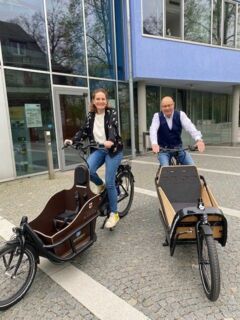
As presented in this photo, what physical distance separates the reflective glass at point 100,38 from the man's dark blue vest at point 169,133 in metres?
5.59

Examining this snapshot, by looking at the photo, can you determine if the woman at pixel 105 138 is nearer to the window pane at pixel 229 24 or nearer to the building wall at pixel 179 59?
the building wall at pixel 179 59

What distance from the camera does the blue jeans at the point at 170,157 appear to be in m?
3.76

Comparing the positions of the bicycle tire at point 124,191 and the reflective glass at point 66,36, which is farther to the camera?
the reflective glass at point 66,36

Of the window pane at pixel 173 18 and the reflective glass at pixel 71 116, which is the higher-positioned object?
the window pane at pixel 173 18

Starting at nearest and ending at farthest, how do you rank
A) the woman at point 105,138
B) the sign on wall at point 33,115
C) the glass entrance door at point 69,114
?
1. the woman at point 105,138
2. the sign on wall at point 33,115
3. the glass entrance door at point 69,114

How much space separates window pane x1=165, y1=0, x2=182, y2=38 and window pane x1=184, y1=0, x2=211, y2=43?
0.29 meters

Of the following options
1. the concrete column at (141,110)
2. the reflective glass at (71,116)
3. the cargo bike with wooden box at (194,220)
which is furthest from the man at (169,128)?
the concrete column at (141,110)

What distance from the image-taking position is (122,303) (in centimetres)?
230

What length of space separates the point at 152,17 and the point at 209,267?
898cm

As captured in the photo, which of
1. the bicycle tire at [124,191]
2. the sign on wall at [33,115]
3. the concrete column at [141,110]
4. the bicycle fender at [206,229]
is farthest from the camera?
the concrete column at [141,110]

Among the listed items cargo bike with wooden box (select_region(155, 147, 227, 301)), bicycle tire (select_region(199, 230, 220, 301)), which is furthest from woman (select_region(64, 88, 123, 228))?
bicycle tire (select_region(199, 230, 220, 301))

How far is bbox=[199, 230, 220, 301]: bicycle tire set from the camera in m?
2.17

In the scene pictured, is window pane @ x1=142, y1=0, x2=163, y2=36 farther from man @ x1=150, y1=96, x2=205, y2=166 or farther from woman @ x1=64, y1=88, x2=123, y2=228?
woman @ x1=64, y1=88, x2=123, y2=228

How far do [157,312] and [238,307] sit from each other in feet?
2.08
